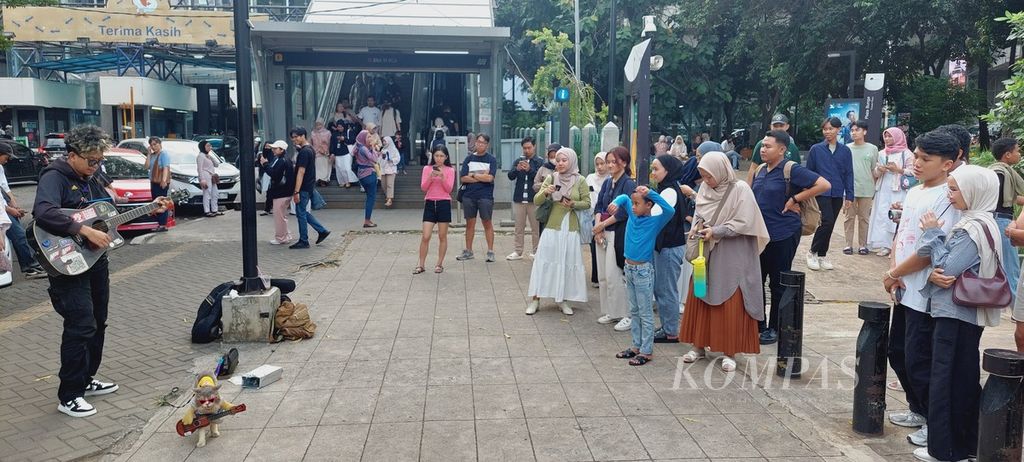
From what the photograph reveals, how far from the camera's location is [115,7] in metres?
30.5

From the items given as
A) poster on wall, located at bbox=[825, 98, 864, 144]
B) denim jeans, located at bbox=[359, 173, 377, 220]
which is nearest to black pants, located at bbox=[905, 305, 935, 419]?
denim jeans, located at bbox=[359, 173, 377, 220]

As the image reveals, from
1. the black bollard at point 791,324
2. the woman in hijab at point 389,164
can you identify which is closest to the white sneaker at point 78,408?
the black bollard at point 791,324

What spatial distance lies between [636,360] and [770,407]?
1.17 meters

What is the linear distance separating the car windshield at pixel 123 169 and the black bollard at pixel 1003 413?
14883 mm

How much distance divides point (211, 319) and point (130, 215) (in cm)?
159

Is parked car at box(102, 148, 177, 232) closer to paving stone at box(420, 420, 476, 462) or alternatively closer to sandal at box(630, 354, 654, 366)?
sandal at box(630, 354, 654, 366)

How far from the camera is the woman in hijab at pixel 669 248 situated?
6.11 m

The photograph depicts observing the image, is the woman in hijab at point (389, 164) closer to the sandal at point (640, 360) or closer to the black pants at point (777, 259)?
the black pants at point (777, 259)

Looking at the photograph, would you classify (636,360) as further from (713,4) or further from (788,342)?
(713,4)

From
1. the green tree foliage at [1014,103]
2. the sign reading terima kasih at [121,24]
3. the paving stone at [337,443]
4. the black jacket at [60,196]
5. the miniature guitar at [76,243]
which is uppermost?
the sign reading terima kasih at [121,24]

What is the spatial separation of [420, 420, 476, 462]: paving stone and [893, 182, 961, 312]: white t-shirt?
2.61 meters

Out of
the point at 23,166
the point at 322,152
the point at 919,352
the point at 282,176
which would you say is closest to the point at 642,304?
the point at 919,352

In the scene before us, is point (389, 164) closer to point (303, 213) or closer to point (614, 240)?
point (303, 213)

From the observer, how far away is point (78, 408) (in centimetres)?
488
